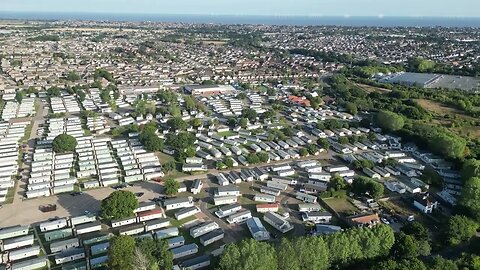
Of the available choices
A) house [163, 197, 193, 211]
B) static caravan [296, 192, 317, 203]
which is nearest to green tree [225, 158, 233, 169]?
house [163, 197, 193, 211]

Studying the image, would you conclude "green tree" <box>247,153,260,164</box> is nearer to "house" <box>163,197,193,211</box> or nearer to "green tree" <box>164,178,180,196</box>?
"green tree" <box>164,178,180,196</box>

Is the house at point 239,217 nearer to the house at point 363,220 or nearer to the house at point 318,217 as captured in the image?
the house at point 318,217

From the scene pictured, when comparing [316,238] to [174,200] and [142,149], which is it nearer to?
[174,200]

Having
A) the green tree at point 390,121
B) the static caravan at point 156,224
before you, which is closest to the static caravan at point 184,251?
the static caravan at point 156,224

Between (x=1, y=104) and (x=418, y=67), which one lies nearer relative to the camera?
(x=1, y=104)

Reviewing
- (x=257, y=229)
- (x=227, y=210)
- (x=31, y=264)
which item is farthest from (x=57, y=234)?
(x=257, y=229)

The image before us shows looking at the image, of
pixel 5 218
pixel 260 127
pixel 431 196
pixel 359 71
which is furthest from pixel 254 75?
pixel 5 218
